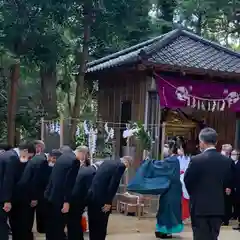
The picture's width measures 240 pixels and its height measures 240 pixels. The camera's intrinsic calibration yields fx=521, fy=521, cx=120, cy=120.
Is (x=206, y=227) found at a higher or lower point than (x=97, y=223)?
higher

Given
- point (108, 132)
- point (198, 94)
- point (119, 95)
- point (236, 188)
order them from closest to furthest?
point (236, 188)
point (108, 132)
point (198, 94)
point (119, 95)

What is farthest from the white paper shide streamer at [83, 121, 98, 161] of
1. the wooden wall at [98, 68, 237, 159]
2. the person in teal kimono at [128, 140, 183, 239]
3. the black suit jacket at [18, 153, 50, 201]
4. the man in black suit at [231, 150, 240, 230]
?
the black suit jacket at [18, 153, 50, 201]

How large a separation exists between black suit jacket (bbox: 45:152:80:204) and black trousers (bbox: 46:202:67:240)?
259mm

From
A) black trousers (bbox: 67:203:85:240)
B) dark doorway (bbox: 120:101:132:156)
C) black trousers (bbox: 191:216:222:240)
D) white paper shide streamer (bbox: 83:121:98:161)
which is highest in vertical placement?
dark doorway (bbox: 120:101:132:156)

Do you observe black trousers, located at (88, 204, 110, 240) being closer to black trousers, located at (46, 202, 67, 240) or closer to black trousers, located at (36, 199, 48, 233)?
black trousers, located at (46, 202, 67, 240)

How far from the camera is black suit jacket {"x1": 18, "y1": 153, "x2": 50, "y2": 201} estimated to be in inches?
316

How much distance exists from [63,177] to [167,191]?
292 centimetres

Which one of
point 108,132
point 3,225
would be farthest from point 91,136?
point 3,225

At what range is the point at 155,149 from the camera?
13.1 metres

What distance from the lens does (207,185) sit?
6680mm

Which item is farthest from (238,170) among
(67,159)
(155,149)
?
(67,159)

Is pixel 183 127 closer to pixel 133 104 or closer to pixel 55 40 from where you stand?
pixel 133 104

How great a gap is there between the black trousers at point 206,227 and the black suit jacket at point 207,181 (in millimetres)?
84

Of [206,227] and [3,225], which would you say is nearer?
[206,227]
